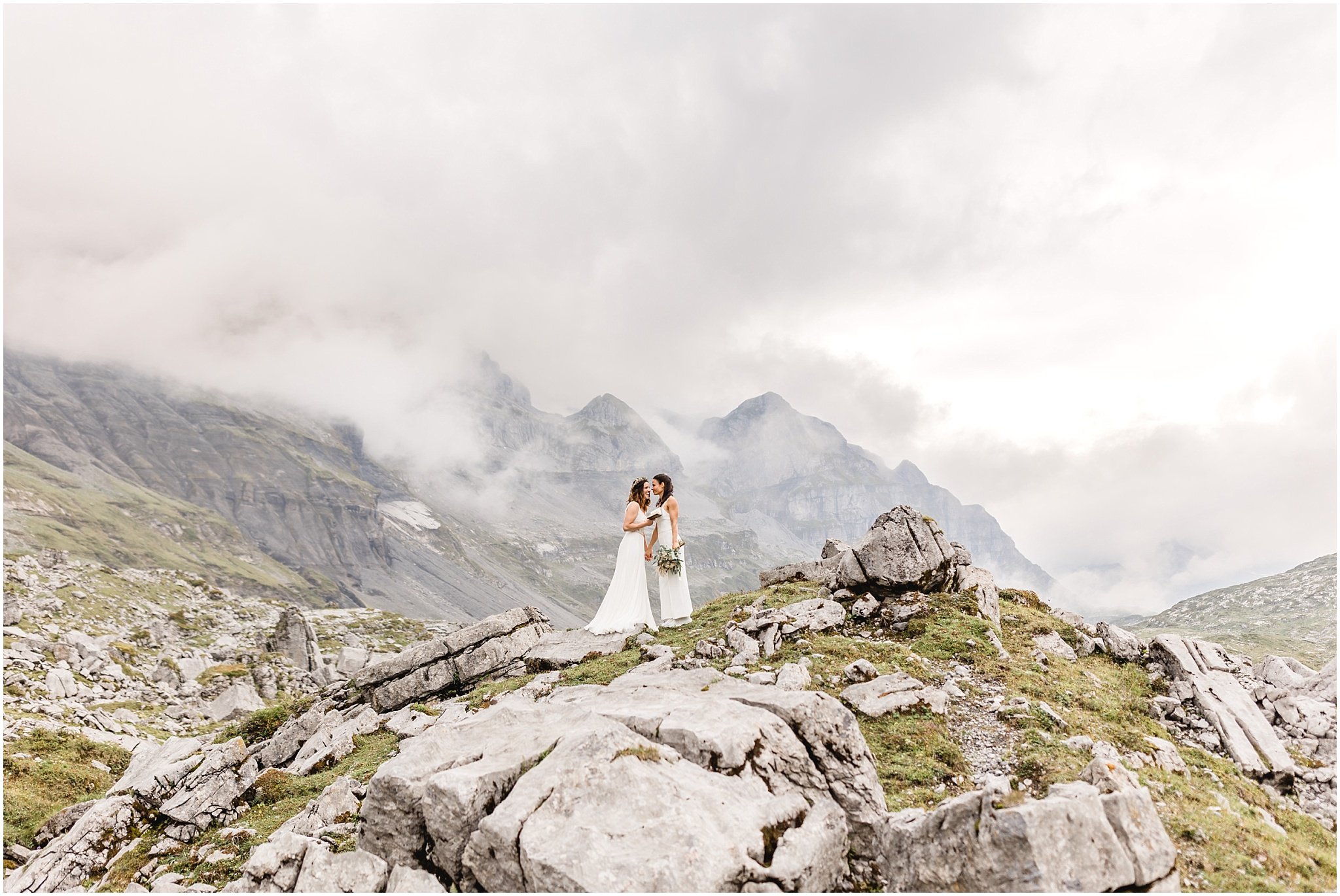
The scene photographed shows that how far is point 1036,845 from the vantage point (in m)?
10.3

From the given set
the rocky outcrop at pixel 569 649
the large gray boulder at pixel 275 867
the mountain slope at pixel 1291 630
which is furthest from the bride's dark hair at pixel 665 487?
the mountain slope at pixel 1291 630

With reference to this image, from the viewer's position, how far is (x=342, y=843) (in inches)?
553

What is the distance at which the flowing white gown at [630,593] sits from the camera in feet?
104

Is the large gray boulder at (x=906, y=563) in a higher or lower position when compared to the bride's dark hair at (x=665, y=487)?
lower

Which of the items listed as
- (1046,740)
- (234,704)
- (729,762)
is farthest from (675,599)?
(234,704)

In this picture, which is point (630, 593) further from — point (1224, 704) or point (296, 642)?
point (296, 642)

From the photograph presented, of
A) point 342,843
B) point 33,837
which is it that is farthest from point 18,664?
point 342,843

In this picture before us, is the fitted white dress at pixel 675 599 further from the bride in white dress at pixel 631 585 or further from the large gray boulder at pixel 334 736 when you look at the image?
the large gray boulder at pixel 334 736

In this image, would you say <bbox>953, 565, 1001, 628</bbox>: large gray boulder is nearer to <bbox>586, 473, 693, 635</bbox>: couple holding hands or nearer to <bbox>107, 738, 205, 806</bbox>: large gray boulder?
<bbox>586, 473, 693, 635</bbox>: couple holding hands

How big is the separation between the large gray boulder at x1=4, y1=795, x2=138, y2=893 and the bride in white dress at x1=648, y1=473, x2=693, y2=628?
21.6 m

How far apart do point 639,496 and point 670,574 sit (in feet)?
15.7

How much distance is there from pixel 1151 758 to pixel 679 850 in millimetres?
13249

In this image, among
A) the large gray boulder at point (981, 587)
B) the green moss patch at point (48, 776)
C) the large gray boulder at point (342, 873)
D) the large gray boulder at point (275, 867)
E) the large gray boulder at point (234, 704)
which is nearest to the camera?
the large gray boulder at point (342, 873)

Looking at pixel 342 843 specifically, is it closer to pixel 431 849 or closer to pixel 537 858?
pixel 431 849
